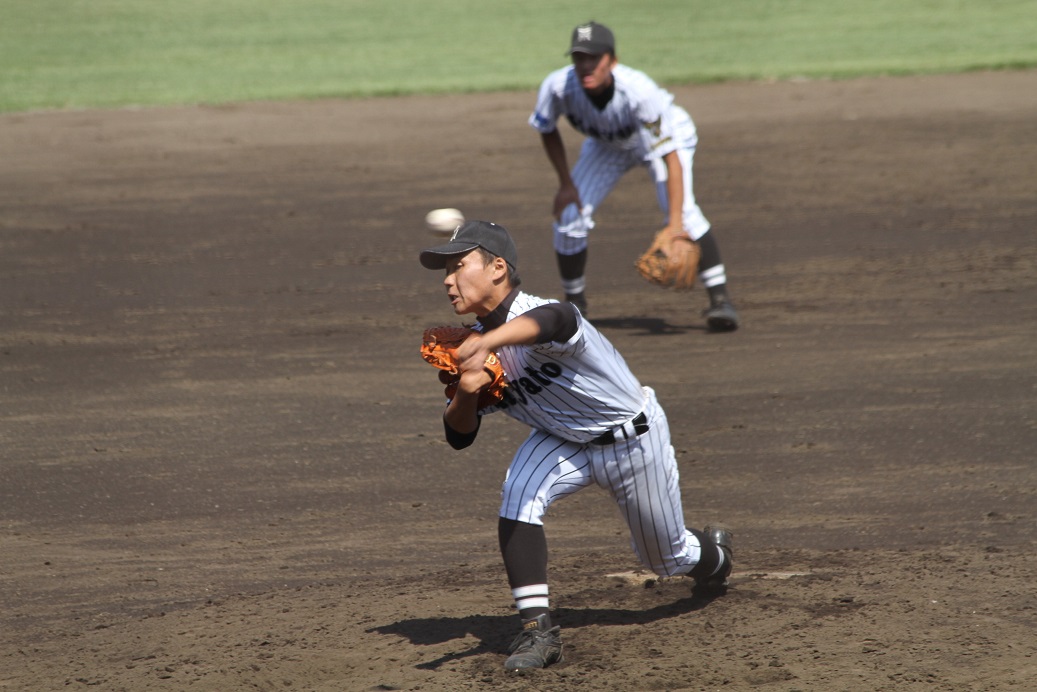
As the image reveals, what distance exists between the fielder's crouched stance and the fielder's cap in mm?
3654

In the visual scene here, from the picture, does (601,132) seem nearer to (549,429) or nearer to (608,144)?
(608,144)

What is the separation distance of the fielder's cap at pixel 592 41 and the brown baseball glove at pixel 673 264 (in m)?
1.21

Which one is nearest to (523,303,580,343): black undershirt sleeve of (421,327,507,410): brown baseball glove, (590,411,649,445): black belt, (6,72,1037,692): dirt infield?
(421,327,507,410): brown baseball glove

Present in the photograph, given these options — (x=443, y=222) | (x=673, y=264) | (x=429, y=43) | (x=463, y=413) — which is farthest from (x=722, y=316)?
(x=429, y=43)

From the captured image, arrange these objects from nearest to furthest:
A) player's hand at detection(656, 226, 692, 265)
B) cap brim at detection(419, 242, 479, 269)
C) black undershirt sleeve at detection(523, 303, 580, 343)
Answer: black undershirt sleeve at detection(523, 303, 580, 343) < cap brim at detection(419, 242, 479, 269) < player's hand at detection(656, 226, 692, 265)

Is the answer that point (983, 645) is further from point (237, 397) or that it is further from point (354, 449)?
point (237, 397)

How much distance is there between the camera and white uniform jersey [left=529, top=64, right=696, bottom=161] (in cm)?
765

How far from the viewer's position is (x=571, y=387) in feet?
12.9

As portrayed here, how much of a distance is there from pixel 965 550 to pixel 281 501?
272cm

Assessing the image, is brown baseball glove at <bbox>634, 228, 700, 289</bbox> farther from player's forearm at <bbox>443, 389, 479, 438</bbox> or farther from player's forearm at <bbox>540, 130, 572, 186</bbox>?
player's forearm at <bbox>443, 389, 479, 438</bbox>

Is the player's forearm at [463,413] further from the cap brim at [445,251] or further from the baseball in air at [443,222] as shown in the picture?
the baseball in air at [443,222]

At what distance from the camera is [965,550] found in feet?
16.0

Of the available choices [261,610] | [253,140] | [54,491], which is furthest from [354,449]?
[253,140]

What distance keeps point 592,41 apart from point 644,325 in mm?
1790
